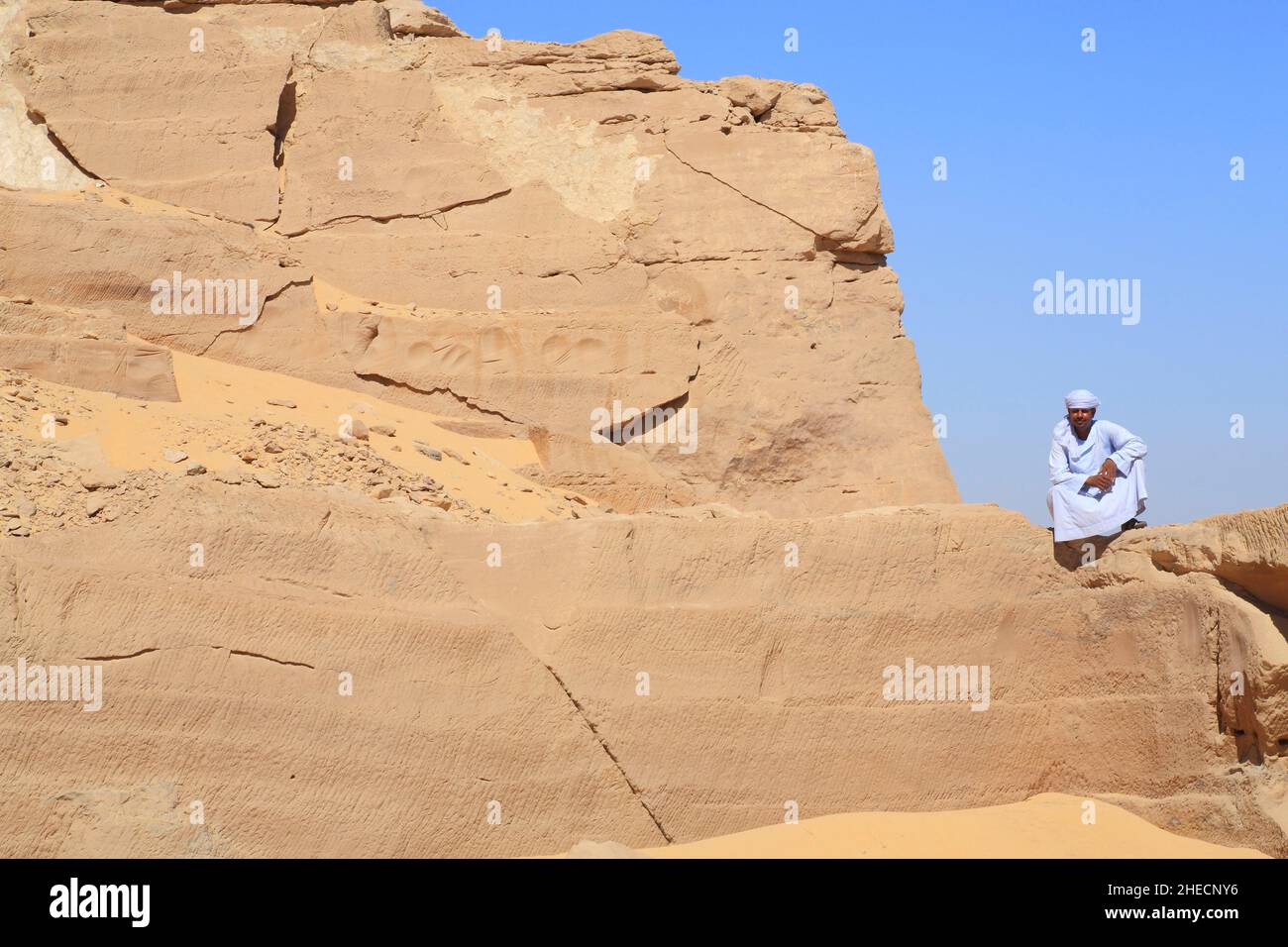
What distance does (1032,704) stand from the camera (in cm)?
703

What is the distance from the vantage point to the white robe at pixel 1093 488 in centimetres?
736

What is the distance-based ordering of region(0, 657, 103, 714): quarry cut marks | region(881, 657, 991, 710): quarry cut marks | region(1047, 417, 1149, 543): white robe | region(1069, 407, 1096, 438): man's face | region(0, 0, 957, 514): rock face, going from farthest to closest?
region(0, 0, 957, 514): rock face, region(1069, 407, 1096, 438): man's face, region(1047, 417, 1149, 543): white robe, region(881, 657, 991, 710): quarry cut marks, region(0, 657, 103, 714): quarry cut marks

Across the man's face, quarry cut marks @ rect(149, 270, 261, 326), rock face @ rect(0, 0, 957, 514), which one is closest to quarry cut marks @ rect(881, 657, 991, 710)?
the man's face

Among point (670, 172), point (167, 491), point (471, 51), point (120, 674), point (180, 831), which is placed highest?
point (471, 51)

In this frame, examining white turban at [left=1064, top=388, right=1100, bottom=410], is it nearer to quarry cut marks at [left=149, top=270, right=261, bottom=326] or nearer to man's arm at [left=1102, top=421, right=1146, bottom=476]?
man's arm at [left=1102, top=421, right=1146, bottom=476]

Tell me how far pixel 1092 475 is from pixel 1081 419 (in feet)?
1.41

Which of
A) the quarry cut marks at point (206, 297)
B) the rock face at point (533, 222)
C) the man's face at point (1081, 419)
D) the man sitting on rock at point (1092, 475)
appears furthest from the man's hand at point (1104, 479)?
the quarry cut marks at point (206, 297)

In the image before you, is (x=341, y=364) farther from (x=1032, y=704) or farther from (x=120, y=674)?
(x=1032, y=704)

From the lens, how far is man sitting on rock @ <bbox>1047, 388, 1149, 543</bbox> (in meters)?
7.37

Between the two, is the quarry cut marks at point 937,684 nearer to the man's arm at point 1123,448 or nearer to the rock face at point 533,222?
the man's arm at point 1123,448

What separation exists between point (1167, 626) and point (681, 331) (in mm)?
4547

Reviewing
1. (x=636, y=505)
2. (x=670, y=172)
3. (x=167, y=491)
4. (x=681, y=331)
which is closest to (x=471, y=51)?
(x=670, y=172)

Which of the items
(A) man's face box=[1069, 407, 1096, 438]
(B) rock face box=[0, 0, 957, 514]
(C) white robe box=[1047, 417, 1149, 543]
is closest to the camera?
(C) white robe box=[1047, 417, 1149, 543]

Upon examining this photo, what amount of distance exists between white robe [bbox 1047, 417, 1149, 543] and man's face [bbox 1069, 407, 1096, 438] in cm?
3
